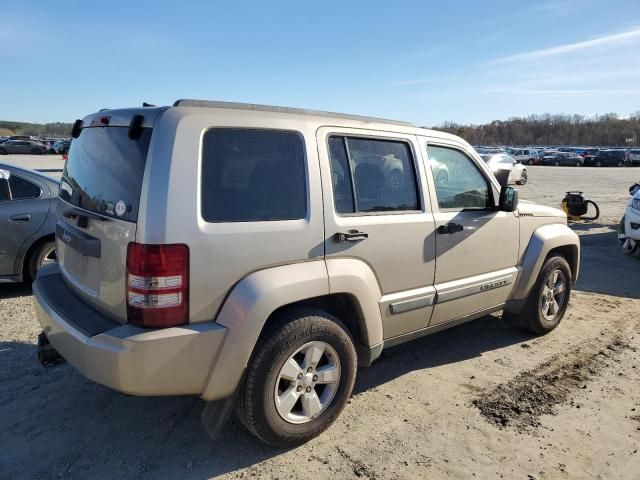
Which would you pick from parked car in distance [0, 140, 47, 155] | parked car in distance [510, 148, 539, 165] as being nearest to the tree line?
parked car in distance [510, 148, 539, 165]

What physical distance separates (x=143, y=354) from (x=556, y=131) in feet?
450

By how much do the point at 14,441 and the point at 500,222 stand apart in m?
3.77

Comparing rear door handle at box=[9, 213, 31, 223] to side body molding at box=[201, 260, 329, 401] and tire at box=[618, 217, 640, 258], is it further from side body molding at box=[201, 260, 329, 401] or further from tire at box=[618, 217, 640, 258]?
tire at box=[618, 217, 640, 258]

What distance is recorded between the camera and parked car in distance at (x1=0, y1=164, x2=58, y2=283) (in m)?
5.49

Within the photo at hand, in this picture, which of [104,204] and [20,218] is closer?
[104,204]

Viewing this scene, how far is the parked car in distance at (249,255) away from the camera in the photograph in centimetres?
246

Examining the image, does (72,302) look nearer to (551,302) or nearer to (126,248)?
(126,248)

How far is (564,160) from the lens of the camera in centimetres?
4972

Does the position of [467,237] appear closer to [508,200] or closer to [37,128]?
[508,200]

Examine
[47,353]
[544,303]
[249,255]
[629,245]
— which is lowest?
[629,245]

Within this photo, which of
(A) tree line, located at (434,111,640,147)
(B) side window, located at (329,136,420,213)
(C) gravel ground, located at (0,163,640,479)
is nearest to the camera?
(C) gravel ground, located at (0,163,640,479)

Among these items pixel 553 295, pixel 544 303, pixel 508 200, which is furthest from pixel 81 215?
pixel 553 295

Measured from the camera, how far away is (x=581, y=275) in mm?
7121

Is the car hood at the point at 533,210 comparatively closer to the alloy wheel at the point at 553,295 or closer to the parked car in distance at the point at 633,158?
the alloy wheel at the point at 553,295
